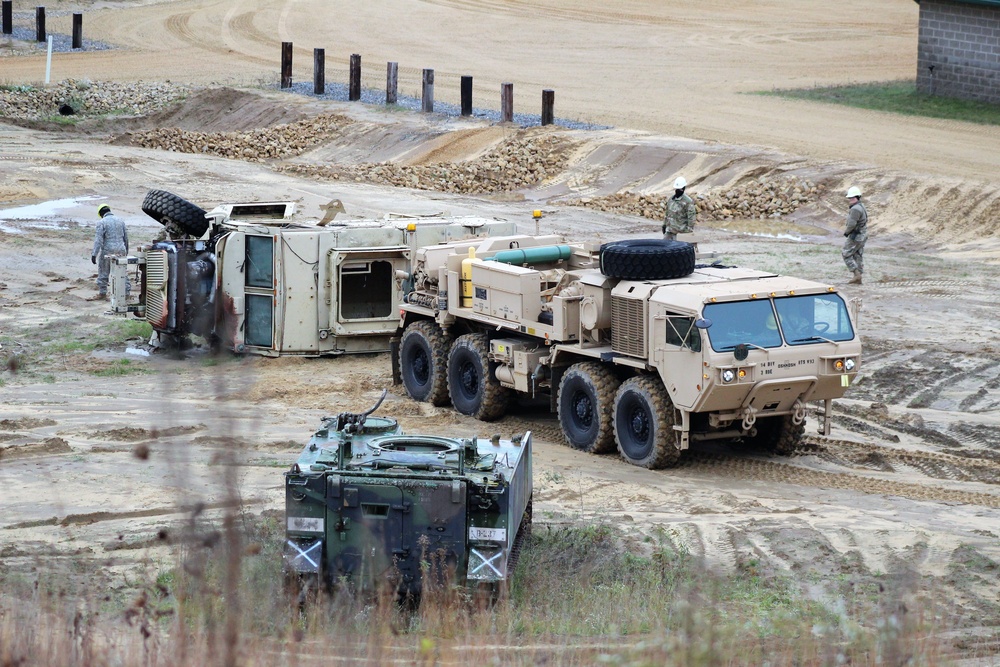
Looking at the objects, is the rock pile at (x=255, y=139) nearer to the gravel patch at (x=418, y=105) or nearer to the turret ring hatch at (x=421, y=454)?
the gravel patch at (x=418, y=105)

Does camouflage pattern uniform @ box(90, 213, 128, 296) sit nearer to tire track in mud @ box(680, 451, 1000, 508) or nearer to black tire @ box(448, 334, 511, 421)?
black tire @ box(448, 334, 511, 421)

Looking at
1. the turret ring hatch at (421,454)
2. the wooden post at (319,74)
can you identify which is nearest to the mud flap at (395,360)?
the turret ring hatch at (421,454)

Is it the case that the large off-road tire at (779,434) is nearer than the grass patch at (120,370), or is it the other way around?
the large off-road tire at (779,434)

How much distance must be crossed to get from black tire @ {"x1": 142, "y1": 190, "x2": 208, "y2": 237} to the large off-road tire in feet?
25.0

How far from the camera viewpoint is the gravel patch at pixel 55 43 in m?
44.7

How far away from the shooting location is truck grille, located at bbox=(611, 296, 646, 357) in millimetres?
13719

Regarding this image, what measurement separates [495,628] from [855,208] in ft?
44.9

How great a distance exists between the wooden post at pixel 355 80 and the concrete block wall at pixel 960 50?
43.5ft

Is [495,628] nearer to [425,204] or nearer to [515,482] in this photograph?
[515,482]

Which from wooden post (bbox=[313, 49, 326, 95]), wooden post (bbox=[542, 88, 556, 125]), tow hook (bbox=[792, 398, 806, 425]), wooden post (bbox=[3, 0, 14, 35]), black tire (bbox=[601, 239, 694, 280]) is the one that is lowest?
tow hook (bbox=[792, 398, 806, 425])

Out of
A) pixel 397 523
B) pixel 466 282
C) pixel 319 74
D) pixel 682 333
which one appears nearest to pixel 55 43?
pixel 319 74

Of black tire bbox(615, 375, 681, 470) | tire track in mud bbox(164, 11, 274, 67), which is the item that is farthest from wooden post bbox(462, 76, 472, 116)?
black tire bbox(615, 375, 681, 470)

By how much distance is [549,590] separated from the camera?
1026cm

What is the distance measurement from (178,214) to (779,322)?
8.39 metres
